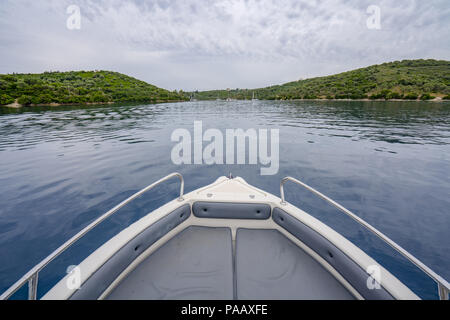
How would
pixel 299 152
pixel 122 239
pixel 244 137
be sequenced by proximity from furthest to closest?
1. pixel 244 137
2. pixel 299 152
3. pixel 122 239

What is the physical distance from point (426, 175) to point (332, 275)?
6.67 m

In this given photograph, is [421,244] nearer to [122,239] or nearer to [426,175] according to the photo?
[426,175]

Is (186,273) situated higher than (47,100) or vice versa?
(47,100)

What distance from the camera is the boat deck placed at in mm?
1869

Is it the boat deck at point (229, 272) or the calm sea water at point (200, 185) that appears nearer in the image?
the boat deck at point (229, 272)

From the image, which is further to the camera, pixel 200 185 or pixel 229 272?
pixel 200 185

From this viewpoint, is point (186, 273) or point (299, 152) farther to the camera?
point (299, 152)

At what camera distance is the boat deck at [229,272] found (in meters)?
1.87

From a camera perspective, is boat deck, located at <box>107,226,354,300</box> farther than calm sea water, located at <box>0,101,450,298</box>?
No

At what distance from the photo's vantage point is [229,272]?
2.08 m

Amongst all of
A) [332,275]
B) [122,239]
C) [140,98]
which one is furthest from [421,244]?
[140,98]

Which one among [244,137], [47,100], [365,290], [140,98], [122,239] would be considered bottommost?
[365,290]
